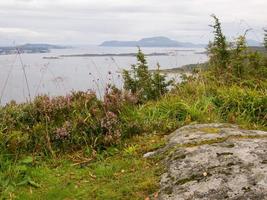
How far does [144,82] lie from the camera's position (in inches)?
379

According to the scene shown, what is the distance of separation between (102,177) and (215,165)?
51.6 inches

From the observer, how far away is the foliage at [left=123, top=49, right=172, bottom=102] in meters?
9.30

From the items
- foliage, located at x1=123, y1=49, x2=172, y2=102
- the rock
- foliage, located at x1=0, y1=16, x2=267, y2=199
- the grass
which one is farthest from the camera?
foliage, located at x1=123, y1=49, x2=172, y2=102

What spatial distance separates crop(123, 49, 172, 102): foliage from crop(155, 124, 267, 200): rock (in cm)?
317

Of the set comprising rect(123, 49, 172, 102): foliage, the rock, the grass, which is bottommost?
the grass

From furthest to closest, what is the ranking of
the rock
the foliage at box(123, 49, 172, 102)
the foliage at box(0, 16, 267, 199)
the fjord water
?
the foliage at box(123, 49, 172, 102) → the fjord water → the foliage at box(0, 16, 267, 199) → the rock

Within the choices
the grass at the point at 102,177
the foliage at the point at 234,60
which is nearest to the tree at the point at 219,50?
the foliage at the point at 234,60

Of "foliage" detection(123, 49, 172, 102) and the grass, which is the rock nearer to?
the grass

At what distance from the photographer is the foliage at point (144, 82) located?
9305 millimetres

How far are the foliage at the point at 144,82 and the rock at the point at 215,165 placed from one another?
10.4ft

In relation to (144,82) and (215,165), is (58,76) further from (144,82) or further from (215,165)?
(215,165)

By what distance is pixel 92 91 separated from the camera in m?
7.24

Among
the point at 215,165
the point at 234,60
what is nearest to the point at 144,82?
the point at 234,60

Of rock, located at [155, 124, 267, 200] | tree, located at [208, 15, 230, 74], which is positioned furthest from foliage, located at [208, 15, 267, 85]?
rock, located at [155, 124, 267, 200]
